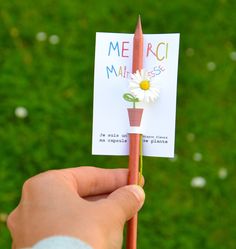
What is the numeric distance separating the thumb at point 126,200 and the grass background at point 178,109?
2.33 feet

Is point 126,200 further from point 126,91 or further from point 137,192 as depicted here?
point 126,91

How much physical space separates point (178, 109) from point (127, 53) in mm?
837

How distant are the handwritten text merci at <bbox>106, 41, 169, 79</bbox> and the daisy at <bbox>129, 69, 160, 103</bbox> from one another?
0.07 ft

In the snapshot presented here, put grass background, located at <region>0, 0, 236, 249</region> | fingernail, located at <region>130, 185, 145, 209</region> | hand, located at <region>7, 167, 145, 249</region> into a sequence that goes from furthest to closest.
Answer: grass background, located at <region>0, 0, 236, 249</region> → fingernail, located at <region>130, 185, 145, 209</region> → hand, located at <region>7, 167, 145, 249</region>

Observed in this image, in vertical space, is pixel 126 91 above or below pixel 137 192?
above

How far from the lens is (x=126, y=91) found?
97 cm

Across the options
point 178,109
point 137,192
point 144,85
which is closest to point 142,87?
point 144,85

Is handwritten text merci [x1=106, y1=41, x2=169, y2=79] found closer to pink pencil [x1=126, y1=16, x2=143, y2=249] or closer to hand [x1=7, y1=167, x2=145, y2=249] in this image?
pink pencil [x1=126, y1=16, x2=143, y2=249]

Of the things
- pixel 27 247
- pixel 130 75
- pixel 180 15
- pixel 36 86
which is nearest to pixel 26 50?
pixel 36 86

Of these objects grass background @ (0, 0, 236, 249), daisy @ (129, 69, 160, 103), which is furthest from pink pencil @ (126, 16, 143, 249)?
grass background @ (0, 0, 236, 249)

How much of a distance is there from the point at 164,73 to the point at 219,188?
816 millimetres

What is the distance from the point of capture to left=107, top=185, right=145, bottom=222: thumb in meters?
0.88

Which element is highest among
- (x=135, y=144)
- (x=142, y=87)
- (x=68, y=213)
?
(x=142, y=87)

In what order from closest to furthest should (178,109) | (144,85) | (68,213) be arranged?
(68,213) < (144,85) < (178,109)
